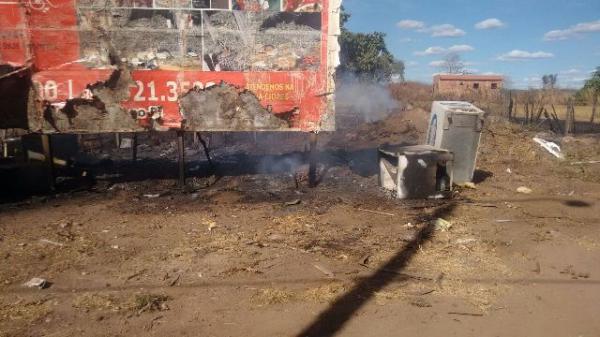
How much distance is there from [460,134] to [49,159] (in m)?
7.94

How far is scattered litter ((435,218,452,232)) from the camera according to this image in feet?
20.5

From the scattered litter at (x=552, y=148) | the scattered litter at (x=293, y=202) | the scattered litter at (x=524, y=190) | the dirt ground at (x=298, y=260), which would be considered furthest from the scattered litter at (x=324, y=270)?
the scattered litter at (x=552, y=148)

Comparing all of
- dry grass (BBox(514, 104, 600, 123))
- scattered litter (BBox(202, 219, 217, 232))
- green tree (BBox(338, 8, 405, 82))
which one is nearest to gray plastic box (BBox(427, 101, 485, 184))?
scattered litter (BBox(202, 219, 217, 232))

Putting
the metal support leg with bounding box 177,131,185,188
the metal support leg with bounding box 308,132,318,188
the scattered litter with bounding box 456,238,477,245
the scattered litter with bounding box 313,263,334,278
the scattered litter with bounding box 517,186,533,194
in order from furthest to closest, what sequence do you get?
the metal support leg with bounding box 308,132,318,188 < the scattered litter with bounding box 517,186,533,194 < the metal support leg with bounding box 177,131,185,188 < the scattered litter with bounding box 456,238,477,245 < the scattered litter with bounding box 313,263,334,278

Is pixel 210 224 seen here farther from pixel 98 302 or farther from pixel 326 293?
pixel 326 293

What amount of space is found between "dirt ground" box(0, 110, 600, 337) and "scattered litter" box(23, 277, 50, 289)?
50 millimetres

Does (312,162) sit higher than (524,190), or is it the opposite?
(312,162)

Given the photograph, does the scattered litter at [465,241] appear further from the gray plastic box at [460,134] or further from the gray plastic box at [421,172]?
the gray plastic box at [460,134]

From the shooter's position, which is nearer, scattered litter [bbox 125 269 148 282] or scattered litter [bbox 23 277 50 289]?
scattered litter [bbox 23 277 50 289]

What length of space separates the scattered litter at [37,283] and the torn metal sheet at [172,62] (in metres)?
4.06

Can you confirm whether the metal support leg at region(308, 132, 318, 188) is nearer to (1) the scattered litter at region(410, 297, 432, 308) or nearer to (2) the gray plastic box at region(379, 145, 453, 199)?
(2) the gray plastic box at region(379, 145, 453, 199)

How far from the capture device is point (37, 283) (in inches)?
173

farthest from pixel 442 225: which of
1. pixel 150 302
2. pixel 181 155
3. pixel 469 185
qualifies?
pixel 181 155

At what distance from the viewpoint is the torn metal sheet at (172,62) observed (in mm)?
7633
